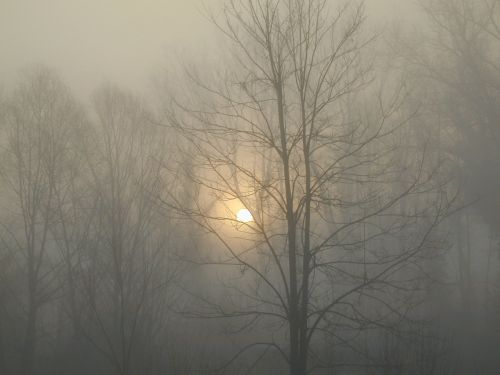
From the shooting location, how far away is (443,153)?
541 inches

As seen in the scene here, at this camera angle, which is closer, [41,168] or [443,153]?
[41,168]

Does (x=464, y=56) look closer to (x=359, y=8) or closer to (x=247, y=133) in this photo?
(x=359, y=8)

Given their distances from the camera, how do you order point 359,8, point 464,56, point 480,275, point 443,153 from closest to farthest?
point 359,8 → point 464,56 → point 443,153 → point 480,275

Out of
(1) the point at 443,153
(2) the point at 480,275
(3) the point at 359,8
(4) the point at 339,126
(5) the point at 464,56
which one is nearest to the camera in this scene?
(3) the point at 359,8

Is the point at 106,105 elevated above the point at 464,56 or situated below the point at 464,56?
below

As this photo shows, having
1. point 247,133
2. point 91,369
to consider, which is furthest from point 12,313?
point 247,133

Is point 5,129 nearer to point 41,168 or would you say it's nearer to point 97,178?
point 41,168

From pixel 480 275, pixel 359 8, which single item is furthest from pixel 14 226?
pixel 480 275

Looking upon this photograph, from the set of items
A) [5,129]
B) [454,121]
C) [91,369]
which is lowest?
[91,369]

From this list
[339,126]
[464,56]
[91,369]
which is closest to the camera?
[339,126]

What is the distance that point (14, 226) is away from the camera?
13250 mm

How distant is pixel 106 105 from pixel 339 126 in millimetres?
10371

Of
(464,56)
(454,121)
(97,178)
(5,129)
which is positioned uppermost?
(464,56)

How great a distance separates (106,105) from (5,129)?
3.00 m
